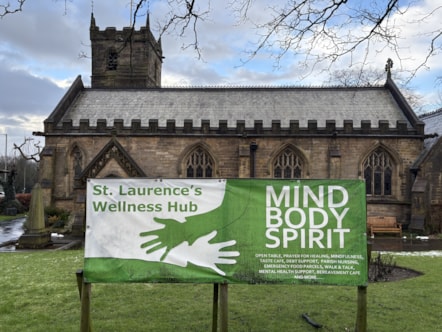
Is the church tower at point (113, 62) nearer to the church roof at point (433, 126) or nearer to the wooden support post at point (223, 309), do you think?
the church roof at point (433, 126)

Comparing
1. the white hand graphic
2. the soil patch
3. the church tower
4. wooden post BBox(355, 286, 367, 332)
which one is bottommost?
the soil patch

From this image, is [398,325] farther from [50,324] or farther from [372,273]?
[50,324]

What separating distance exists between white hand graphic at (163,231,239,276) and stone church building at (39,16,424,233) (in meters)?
16.2

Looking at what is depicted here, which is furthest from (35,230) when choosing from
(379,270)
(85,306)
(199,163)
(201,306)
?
(379,270)

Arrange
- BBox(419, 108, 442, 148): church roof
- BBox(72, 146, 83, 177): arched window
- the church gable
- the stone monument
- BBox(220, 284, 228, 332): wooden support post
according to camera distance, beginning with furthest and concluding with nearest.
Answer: BBox(72, 146, 83, 177): arched window, BBox(419, 108, 442, 148): church roof, the church gable, the stone monument, BBox(220, 284, 228, 332): wooden support post

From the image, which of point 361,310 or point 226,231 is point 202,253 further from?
point 361,310

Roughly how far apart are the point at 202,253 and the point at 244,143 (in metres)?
18.1

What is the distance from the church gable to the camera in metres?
20.3

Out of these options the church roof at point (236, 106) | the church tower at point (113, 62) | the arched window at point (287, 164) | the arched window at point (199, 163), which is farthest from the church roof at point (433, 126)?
the church tower at point (113, 62)

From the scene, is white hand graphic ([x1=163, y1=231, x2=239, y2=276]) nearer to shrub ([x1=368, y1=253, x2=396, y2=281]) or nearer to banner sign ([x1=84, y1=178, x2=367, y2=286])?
banner sign ([x1=84, y1=178, x2=367, y2=286])

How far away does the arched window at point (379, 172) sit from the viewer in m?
22.2

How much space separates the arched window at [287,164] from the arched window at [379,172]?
3.73 metres

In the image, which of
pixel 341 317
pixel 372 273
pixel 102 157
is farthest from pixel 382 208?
pixel 341 317

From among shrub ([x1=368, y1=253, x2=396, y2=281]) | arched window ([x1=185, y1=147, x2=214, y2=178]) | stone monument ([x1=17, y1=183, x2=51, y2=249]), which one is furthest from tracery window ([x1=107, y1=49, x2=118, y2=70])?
shrub ([x1=368, y1=253, x2=396, y2=281])
